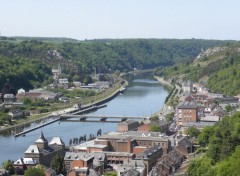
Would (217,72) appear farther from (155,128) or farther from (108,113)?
(155,128)

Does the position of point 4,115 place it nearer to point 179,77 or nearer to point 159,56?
point 179,77

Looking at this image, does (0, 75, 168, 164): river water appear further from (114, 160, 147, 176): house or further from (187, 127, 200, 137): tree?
(187, 127, 200, 137): tree

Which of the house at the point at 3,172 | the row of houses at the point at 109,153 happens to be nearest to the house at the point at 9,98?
the row of houses at the point at 109,153

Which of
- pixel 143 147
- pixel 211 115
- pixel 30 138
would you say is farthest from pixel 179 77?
pixel 143 147

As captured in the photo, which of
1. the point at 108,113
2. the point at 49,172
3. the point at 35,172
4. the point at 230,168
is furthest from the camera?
the point at 108,113

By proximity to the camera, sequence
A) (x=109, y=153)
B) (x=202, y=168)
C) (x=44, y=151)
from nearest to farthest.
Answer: (x=202, y=168)
(x=44, y=151)
(x=109, y=153)

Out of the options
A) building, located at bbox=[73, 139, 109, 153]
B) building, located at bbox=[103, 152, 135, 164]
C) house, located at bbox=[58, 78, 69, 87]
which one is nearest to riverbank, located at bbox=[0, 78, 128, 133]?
house, located at bbox=[58, 78, 69, 87]

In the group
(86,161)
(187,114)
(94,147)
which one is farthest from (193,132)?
(86,161)
